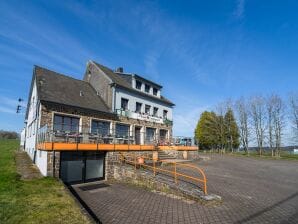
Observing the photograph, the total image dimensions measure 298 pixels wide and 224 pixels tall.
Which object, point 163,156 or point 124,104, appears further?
point 124,104

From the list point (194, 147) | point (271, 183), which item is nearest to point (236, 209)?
point (271, 183)

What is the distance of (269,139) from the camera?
38.7 meters

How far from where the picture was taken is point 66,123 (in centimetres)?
1720

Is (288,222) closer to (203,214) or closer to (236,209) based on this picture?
(236,209)

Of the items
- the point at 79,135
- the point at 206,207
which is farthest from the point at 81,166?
the point at 206,207

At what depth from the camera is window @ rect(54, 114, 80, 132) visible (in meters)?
16.6

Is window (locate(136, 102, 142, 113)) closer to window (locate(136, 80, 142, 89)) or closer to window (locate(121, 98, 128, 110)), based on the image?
window (locate(121, 98, 128, 110))

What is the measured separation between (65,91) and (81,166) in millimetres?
7617

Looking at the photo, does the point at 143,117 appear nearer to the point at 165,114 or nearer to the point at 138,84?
the point at 138,84

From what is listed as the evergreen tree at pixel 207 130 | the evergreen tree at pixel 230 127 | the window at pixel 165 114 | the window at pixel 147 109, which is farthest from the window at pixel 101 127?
the evergreen tree at pixel 230 127

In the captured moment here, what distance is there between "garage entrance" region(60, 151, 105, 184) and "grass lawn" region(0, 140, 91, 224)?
281 cm

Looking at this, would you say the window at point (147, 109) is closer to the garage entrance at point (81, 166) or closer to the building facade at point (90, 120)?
the building facade at point (90, 120)

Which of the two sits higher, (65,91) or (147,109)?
(65,91)

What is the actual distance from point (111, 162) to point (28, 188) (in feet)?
21.3
